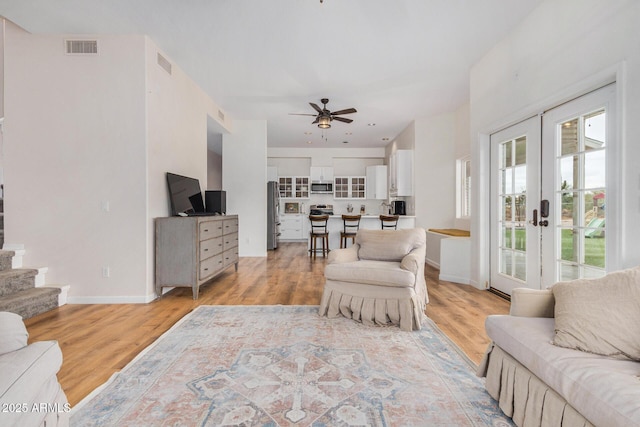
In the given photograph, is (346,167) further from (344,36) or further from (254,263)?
(344,36)

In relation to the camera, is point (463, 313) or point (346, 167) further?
point (346, 167)

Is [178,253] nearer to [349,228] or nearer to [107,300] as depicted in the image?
[107,300]

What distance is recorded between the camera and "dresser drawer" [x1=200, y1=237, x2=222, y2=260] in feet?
11.9

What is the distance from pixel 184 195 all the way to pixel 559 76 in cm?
426

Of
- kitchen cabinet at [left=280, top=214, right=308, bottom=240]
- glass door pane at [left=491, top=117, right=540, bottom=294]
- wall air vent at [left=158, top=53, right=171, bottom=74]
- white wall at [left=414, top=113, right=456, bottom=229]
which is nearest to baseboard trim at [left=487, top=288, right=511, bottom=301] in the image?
glass door pane at [left=491, top=117, right=540, bottom=294]

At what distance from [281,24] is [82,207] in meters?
2.92

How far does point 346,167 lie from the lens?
31.7ft

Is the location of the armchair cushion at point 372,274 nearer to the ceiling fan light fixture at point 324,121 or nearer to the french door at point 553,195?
the french door at point 553,195

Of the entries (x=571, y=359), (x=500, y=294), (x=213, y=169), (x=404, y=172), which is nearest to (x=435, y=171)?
(x=404, y=172)

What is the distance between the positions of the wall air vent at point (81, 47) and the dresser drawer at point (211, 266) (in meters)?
2.65

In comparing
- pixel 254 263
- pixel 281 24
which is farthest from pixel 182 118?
pixel 254 263

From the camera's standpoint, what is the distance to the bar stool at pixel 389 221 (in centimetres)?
584

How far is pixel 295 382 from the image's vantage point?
5.82ft

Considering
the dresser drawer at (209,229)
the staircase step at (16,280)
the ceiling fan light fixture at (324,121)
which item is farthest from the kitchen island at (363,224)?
the staircase step at (16,280)
